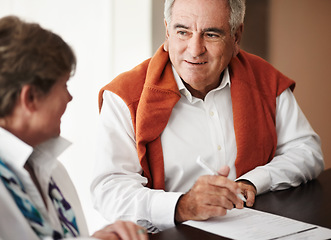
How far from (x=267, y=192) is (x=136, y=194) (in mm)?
524

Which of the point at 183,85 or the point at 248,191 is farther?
the point at 183,85

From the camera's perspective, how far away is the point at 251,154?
1.87 m

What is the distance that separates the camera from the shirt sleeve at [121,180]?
1454 mm

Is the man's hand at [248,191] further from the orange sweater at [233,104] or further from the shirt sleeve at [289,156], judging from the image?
the orange sweater at [233,104]

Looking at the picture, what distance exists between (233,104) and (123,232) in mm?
1031

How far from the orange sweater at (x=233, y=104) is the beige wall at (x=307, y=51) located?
5.91 feet

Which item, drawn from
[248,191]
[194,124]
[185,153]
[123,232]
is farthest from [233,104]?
[123,232]

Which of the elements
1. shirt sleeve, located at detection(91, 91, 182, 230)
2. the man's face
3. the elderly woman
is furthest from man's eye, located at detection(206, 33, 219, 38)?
the elderly woman

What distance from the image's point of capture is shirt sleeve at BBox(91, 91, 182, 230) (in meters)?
1.45

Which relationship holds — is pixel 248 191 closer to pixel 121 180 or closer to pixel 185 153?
pixel 185 153

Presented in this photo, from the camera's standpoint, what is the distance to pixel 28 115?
3.05 ft

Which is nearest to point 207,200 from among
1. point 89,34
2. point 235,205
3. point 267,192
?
point 235,205

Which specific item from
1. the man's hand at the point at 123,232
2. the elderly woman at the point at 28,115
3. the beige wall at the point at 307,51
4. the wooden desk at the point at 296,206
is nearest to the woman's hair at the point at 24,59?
the elderly woman at the point at 28,115

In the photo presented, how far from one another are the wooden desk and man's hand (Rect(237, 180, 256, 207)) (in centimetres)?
2
